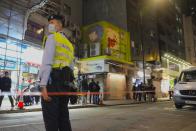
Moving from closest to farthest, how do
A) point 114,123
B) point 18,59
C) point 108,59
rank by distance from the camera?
1. point 114,123
2. point 18,59
3. point 108,59

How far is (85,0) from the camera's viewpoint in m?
34.9

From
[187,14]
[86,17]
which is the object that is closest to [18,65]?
[86,17]

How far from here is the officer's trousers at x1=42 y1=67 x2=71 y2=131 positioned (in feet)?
9.10

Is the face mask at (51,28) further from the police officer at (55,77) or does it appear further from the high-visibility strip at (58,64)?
the high-visibility strip at (58,64)

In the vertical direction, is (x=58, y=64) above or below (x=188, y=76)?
below

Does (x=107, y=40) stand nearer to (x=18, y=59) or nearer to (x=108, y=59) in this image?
(x=108, y=59)

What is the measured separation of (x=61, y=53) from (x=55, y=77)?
37 cm

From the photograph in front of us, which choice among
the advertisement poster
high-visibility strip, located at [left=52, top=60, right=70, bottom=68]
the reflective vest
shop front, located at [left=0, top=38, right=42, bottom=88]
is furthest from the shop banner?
high-visibility strip, located at [left=52, top=60, right=70, bottom=68]

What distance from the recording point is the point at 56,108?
2.82 meters

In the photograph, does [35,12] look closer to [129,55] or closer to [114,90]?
[114,90]

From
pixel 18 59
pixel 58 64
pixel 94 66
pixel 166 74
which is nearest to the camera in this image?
pixel 58 64

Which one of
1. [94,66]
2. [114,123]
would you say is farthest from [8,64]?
[114,123]

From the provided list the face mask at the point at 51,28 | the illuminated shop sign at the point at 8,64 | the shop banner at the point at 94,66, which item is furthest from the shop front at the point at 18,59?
the face mask at the point at 51,28

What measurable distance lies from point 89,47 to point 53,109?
2571 centimetres
